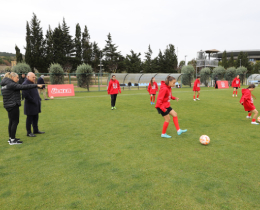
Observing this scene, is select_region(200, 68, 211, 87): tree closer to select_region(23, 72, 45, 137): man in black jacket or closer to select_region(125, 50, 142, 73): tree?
select_region(125, 50, 142, 73): tree

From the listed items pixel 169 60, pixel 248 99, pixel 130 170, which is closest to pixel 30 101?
pixel 130 170

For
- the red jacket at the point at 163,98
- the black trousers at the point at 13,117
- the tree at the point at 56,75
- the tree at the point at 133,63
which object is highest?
the tree at the point at 133,63

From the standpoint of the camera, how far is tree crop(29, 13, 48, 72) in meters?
47.9

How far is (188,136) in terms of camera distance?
5930 mm

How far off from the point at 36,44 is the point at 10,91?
165ft

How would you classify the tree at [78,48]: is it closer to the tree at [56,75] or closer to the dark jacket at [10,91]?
the tree at [56,75]

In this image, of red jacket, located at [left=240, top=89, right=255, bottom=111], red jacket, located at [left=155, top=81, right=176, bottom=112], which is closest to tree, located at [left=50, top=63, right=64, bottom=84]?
red jacket, located at [left=155, top=81, right=176, bottom=112]

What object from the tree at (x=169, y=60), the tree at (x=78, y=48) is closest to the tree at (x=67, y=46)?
the tree at (x=78, y=48)

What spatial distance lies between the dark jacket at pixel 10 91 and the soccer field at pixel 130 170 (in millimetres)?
1201

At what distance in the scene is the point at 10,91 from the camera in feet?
16.4

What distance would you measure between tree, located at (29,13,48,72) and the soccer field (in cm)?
4776

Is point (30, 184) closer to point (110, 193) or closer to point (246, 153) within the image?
point (110, 193)

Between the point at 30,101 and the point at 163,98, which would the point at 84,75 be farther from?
the point at 163,98

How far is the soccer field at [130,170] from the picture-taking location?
2797 mm
